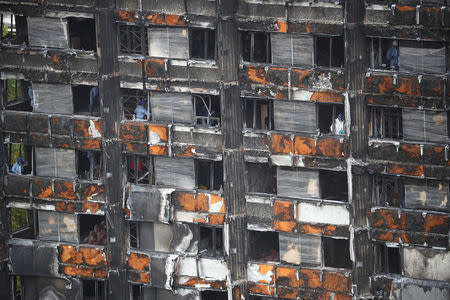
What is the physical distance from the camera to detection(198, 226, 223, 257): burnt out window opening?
42.2 meters

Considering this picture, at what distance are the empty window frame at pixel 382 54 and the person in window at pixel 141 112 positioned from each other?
1009 centimetres

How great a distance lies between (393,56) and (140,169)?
12.2 meters

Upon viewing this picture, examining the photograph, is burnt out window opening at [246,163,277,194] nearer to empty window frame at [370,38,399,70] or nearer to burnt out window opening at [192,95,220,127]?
burnt out window opening at [192,95,220,127]

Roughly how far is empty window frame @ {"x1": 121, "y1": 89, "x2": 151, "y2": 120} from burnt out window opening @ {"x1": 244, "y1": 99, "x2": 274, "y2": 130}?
4348 mm

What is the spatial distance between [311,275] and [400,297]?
3856mm

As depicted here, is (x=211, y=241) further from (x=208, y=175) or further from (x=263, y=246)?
(x=208, y=175)

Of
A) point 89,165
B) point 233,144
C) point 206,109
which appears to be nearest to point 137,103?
point 206,109

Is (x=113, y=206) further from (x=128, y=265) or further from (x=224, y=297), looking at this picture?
(x=224, y=297)

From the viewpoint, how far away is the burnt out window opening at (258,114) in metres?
41.0

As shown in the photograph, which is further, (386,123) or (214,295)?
(214,295)

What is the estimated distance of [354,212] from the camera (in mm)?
39656

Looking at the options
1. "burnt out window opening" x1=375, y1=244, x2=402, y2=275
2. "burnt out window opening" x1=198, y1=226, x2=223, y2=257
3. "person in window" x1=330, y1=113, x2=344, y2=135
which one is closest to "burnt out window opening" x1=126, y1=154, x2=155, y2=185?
"burnt out window opening" x1=198, y1=226, x2=223, y2=257

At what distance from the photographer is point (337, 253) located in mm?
41406

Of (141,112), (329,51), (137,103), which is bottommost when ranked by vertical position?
(141,112)
